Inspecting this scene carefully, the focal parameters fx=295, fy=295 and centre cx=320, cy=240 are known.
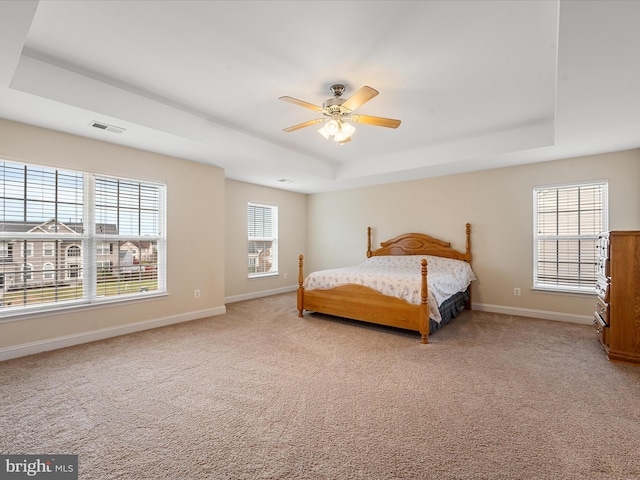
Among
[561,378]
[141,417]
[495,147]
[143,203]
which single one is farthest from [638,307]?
[143,203]

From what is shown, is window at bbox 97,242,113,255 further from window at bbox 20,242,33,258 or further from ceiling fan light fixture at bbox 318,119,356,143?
ceiling fan light fixture at bbox 318,119,356,143

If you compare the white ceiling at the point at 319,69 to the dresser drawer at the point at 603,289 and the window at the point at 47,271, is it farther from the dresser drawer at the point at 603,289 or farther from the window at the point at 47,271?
the dresser drawer at the point at 603,289

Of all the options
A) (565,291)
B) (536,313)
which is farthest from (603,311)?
(536,313)

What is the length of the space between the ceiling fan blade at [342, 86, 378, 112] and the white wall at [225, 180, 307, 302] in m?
3.41

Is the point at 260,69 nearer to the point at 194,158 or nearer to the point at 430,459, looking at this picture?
the point at 194,158

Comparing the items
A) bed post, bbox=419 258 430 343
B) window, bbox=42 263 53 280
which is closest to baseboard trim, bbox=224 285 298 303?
window, bbox=42 263 53 280

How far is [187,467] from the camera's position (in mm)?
1474

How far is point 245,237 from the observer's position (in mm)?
5730

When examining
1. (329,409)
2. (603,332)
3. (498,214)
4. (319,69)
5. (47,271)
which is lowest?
(329,409)

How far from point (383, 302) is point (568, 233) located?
9.74ft

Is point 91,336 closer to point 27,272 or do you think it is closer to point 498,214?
point 27,272

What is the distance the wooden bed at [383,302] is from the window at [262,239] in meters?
1.92

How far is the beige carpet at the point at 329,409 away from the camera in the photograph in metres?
1.50

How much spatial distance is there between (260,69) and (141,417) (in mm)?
2700
